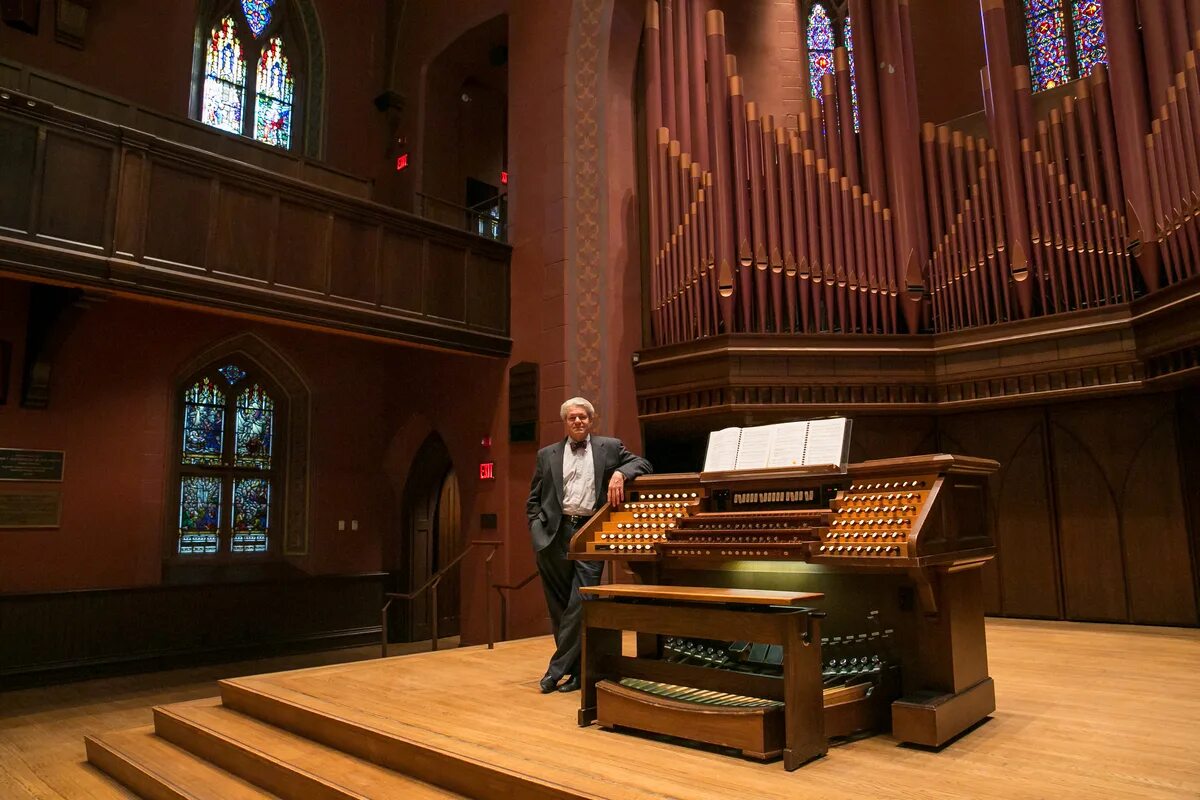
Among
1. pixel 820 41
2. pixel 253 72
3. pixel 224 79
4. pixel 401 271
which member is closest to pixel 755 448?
pixel 401 271

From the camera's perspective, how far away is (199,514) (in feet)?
29.1

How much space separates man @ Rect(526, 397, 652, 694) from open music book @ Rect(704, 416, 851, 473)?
1.77ft

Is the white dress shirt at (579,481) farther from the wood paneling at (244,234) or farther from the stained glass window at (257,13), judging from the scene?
the stained glass window at (257,13)

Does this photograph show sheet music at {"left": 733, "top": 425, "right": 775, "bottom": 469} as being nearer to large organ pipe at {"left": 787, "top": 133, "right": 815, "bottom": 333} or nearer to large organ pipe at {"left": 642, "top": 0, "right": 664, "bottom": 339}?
large organ pipe at {"left": 787, "top": 133, "right": 815, "bottom": 333}

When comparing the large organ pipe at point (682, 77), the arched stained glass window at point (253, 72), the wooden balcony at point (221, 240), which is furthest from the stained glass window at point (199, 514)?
the large organ pipe at point (682, 77)

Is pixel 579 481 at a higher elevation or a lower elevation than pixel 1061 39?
lower

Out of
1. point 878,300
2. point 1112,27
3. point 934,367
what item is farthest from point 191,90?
point 1112,27

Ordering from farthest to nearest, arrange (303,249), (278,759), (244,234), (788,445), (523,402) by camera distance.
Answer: (523,402), (303,249), (244,234), (788,445), (278,759)

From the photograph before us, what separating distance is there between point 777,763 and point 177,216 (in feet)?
18.9

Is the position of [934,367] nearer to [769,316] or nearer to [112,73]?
[769,316]

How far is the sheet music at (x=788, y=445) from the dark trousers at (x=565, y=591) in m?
1.14

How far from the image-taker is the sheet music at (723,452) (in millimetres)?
3805

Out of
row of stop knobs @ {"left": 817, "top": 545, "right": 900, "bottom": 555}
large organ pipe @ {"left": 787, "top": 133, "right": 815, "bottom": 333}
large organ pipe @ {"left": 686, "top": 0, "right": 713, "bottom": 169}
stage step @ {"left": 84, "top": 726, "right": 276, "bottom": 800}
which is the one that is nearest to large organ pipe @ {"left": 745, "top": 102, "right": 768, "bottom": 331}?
large organ pipe @ {"left": 787, "top": 133, "right": 815, "bottom": 333}

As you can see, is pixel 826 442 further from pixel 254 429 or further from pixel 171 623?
pixel 254 429
